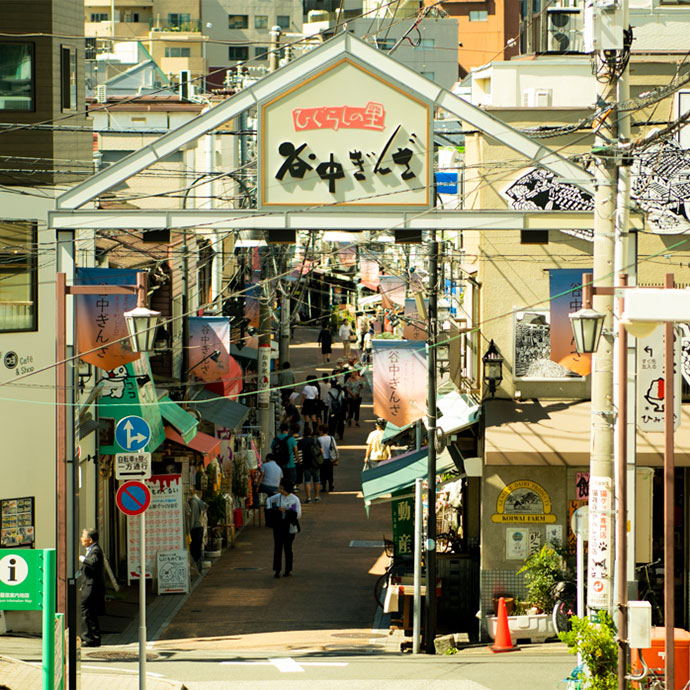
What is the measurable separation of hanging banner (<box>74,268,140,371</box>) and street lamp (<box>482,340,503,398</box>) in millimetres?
5408

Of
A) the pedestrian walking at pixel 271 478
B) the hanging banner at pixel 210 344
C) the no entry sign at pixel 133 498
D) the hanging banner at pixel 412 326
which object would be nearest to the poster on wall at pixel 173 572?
the pedestrian walking at pixel 271 478

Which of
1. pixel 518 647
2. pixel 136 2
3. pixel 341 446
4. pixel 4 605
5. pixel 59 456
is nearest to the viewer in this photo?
pixel 4 605

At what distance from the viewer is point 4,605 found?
11914 millimetres

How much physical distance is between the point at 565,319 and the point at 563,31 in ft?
20.9

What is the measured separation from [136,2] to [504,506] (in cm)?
8029

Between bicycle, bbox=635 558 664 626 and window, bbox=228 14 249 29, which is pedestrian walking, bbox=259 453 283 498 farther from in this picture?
window, bbox=228 14 249 29

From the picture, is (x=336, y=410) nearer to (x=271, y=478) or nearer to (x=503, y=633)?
(x=271, y=478)

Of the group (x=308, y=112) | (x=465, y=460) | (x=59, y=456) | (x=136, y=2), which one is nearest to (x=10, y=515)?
(x=59, y=456)

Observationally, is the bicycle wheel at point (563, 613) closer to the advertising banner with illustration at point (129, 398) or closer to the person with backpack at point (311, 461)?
the advertising banner with illustration at point (129, 398)

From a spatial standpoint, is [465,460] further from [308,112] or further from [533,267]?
[308,112]

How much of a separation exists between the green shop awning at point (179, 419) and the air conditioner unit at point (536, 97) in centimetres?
828

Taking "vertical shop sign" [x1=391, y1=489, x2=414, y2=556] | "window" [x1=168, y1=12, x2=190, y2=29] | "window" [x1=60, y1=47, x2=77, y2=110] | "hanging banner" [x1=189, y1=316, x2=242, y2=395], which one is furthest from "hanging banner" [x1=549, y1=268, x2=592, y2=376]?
"window" [x1=168, y1=12, x2=190, y2=29]

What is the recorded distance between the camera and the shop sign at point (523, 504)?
18.8 m

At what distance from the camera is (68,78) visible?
2119cm
